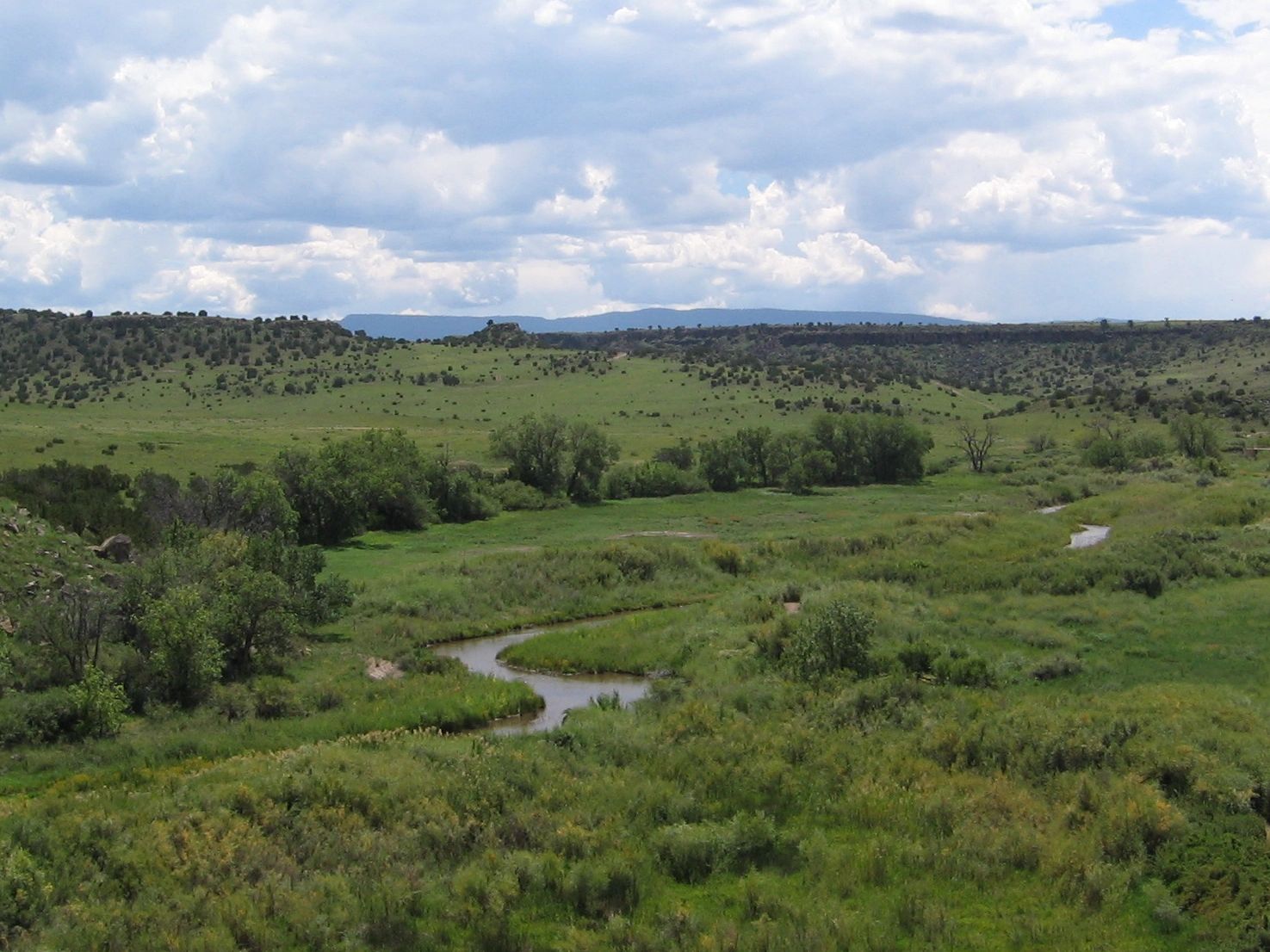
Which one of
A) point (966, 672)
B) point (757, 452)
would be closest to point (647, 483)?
point (757, 452)

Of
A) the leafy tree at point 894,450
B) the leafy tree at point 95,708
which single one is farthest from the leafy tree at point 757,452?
the leafy tree at point 95,708

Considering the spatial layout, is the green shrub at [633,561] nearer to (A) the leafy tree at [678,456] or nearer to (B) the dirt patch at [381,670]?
(B) the dirt patch at [381,670]

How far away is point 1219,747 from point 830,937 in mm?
10806

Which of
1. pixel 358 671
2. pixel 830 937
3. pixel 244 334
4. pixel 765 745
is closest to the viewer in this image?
pixel 830 937

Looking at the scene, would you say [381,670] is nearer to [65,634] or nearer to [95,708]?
[65,634]

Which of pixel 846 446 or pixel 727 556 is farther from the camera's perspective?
pixel 846 446

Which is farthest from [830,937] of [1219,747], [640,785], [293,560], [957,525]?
[957,525]

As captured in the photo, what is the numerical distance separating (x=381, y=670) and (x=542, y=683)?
17.0 ft

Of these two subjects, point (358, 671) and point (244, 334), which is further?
point (244, 334)

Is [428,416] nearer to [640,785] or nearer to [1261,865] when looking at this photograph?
[640,785]

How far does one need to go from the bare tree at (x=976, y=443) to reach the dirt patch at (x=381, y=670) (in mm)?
68972

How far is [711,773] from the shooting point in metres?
21.7

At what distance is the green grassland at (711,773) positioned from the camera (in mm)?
15859

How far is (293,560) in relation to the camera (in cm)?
3869
